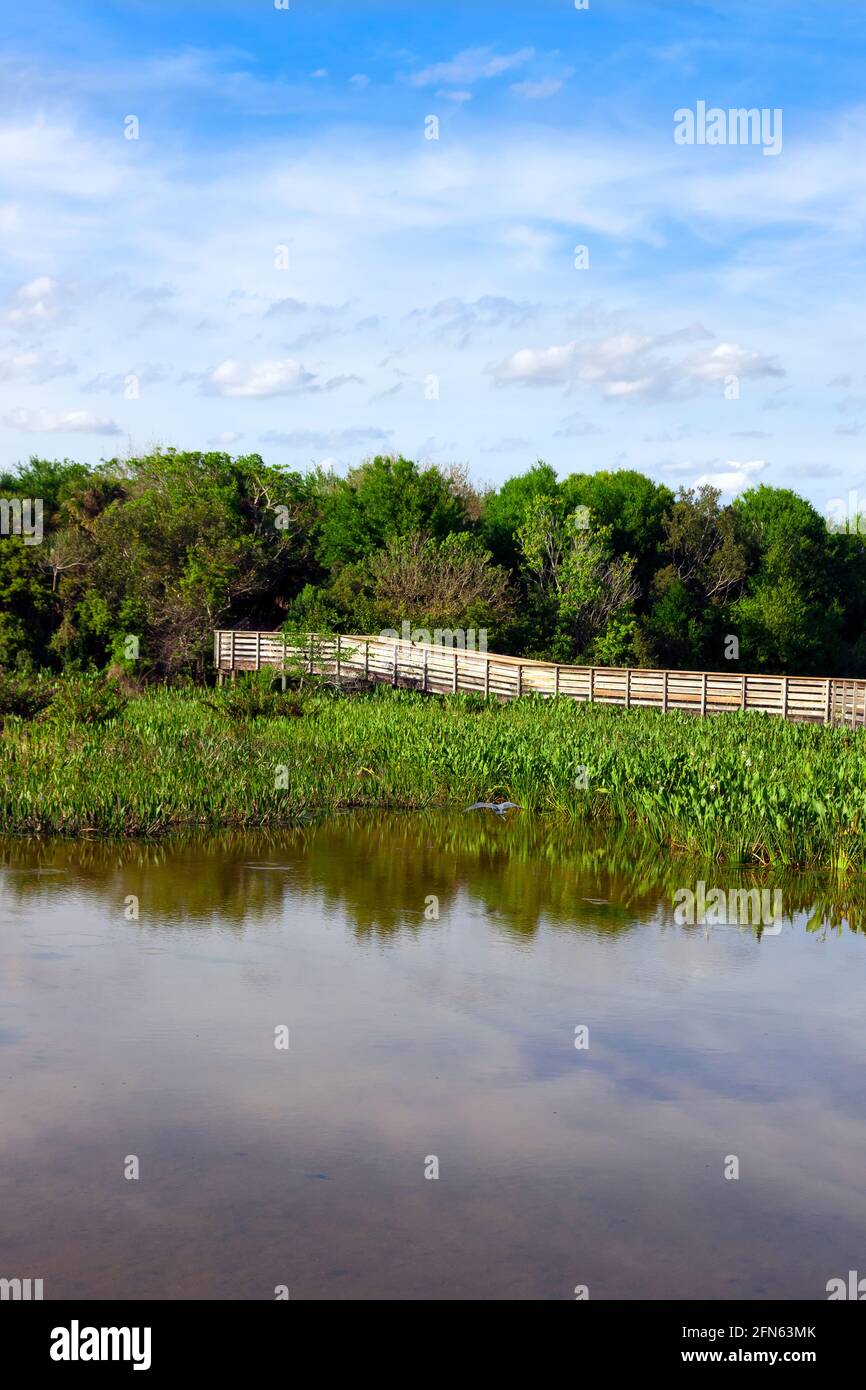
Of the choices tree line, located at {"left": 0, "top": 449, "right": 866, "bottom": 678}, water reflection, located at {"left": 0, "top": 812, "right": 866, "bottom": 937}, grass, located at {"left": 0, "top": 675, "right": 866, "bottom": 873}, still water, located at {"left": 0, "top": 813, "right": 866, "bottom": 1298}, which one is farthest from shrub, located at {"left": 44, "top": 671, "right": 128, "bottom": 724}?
tree line, located at {"left": 0, "top": 449, "right": 866, "bottom": 678}

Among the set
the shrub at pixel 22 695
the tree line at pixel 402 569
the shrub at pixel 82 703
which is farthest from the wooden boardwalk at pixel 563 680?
the shrub at pixel 22 695

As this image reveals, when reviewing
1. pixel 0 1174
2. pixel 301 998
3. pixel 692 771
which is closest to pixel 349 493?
pixel 692 771

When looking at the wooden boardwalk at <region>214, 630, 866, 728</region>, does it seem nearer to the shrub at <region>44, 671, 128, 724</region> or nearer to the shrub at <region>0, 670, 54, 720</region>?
the shrub at <region>44, 671, 128, 724</region>

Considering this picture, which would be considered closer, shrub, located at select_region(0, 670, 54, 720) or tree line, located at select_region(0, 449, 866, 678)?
shrub, located at select_region(0, 670, 54, 720)

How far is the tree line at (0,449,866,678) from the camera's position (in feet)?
155

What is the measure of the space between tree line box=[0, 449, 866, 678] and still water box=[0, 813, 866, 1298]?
30.1 metres

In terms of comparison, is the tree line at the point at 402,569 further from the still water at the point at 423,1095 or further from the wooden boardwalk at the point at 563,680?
the still water at the point at 423,1095

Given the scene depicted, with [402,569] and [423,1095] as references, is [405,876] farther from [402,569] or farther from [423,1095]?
[402,569]

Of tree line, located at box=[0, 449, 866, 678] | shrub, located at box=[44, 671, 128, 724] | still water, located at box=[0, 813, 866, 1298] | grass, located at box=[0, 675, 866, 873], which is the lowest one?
still water, located at box=[0, 813, 866, 1298]

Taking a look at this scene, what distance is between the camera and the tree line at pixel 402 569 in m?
47.3

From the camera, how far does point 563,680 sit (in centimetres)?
3519

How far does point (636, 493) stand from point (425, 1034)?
5218cm
